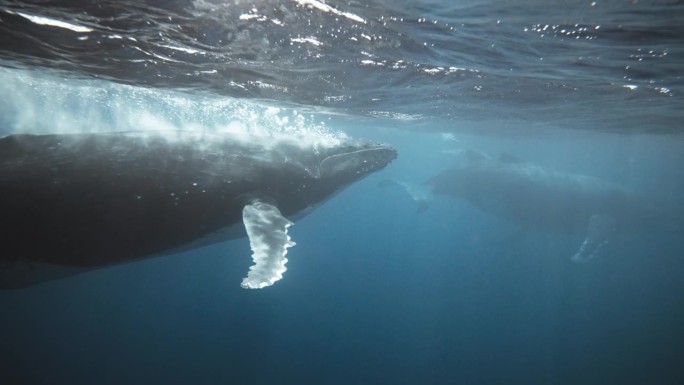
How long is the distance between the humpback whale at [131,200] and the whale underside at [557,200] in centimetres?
2058

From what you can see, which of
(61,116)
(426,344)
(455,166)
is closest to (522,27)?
(455,166)

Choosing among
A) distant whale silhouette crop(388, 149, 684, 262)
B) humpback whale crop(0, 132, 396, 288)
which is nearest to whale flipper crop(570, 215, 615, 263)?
distant whale silhouette crop(388, 149, 684, 262)

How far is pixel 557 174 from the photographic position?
25750 millimetres

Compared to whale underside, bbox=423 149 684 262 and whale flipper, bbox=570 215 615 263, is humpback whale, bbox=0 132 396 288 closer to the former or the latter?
whale underside, bbox=423 149 684 262

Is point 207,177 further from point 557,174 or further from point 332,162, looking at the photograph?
point 557,174

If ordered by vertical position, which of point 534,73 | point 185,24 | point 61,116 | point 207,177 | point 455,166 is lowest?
point 61,116

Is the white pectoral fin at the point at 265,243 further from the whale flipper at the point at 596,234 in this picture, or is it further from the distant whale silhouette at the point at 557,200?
the distant whale silhouette at the point at 557,200

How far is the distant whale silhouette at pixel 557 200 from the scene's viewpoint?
2461cm

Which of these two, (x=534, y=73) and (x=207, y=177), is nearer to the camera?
(x=207, y=177)

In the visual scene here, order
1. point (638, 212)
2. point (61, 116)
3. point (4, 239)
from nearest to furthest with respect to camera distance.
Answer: point (4, 239)
point (638, 212)
point (61, 116)

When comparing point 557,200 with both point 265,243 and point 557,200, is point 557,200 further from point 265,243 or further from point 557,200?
point 265,243

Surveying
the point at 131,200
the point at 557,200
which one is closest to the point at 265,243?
the point at 131,200

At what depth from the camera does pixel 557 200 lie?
24.5m

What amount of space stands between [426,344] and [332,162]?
25.9m
